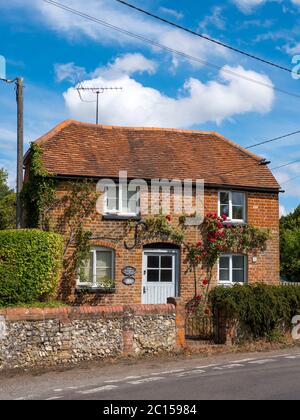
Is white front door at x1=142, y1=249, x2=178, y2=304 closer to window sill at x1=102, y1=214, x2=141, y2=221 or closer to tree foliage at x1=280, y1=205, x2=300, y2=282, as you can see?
window sill at x1=102, y1=214, x2=141, y2=221

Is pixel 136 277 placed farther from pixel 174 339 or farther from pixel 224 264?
pixel 174 339

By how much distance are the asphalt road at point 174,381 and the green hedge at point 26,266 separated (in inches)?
116

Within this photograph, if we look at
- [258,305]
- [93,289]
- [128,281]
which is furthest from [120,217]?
[258,305]

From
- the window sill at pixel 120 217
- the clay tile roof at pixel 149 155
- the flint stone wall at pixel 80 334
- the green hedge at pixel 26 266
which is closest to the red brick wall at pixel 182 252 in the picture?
the window sill at pixel 120 217

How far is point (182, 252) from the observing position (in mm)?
20625

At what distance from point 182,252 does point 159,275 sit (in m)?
1.17

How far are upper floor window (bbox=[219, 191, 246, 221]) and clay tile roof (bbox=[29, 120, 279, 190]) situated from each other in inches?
19.2

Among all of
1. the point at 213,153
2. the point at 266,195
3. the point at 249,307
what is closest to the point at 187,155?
the point at 213,153

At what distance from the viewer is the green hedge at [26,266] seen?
540 inches

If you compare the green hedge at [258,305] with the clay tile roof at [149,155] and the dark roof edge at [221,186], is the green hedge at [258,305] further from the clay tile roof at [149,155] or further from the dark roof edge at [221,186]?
the clay tile roof at [149,155]

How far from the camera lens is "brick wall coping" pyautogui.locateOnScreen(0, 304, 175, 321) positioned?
38.4 feet

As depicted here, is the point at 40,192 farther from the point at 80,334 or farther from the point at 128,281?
the point at 80,334

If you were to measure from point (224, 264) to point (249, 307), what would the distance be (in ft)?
22.8
